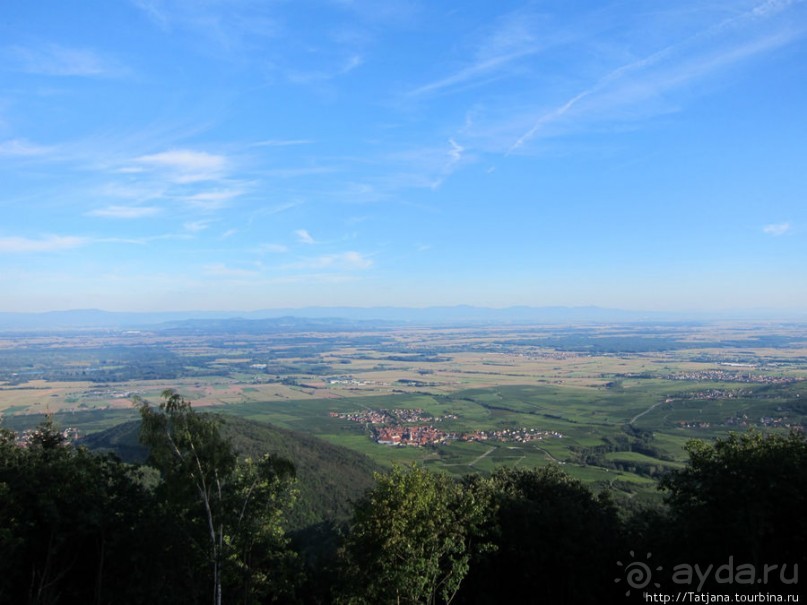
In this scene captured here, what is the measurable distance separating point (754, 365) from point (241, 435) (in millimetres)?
113181

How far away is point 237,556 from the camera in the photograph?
43.2 feet

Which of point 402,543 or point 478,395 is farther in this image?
point 478,395

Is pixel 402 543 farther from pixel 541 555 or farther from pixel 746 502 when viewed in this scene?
pixel 746 502

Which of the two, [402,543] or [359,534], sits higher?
[402,543]

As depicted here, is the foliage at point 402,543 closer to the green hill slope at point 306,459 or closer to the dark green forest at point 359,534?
the dark green forest at point 359,534

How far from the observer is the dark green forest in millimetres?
12312

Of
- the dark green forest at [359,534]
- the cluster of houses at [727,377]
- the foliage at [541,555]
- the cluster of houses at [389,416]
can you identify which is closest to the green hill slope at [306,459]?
the foliage at [541,555]

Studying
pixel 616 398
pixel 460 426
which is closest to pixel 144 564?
pixel 460 426

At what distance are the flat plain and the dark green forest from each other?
19.3 meters

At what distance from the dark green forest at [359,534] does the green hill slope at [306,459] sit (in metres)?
19.7

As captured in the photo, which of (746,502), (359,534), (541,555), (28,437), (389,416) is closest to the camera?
(359,534)

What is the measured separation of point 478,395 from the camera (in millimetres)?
97500

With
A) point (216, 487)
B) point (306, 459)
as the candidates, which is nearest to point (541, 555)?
point (216, 487)

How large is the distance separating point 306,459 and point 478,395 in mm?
56960
